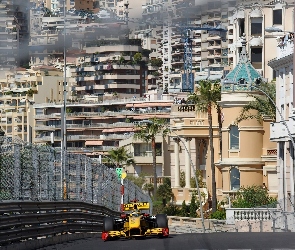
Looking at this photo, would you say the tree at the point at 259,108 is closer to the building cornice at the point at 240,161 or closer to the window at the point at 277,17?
the building cornice at the point at 240,161

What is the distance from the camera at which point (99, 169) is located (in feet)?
153

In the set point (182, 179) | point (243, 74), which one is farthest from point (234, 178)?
point (182, 179)

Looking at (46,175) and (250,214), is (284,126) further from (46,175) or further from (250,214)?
(46,175)

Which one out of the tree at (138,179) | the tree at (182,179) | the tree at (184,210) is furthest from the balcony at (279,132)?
the tree at (138,179)

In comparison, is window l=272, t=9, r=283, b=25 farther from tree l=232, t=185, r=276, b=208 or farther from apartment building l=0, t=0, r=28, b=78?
apartment building l=0, t=0, r=28, b=78

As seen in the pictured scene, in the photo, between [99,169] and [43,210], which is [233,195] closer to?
[99,169]

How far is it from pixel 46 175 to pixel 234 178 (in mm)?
56505

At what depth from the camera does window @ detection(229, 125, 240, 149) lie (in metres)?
89.8

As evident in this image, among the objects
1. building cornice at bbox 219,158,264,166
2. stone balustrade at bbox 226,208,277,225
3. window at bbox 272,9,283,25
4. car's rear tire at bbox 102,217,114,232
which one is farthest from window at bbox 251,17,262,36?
car's rear tire at bbox 102,217,114,232

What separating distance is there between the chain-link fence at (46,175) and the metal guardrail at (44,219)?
228 millimetres

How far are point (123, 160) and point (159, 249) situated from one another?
107 meters

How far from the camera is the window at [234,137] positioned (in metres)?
89.8

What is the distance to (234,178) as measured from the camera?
90625 millimetres

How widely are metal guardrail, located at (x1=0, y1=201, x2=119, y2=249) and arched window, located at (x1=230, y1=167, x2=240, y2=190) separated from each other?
43.9 meters
